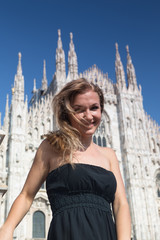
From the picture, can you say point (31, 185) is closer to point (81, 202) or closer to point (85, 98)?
point (81, 202)

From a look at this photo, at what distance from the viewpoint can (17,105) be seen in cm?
2003

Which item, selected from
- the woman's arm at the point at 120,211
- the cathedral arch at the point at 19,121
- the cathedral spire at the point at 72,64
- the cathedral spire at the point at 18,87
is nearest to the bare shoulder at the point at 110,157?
the woman's arm at the point at 120,211

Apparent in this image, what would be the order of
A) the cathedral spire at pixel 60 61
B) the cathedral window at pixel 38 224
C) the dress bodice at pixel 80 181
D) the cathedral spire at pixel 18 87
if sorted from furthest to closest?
the cathedral spire at pixel 60 61 → the cathedral spire at pixel 18 87 → the cathedral window at pixel 38 224 → the dress bodice at pixel 80 181

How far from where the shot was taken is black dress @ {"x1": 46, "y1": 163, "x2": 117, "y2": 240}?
1.54 m

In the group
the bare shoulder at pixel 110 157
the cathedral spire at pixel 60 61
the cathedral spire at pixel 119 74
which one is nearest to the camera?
the bare shoulder at pixel 110 157

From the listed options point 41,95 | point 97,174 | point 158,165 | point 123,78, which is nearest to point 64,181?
point 97,174

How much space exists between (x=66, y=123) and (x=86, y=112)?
5.5 inches

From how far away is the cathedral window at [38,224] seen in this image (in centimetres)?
1740

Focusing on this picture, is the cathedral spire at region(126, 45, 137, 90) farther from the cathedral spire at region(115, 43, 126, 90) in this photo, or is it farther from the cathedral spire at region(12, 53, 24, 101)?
the cathedral spire at region(12, 53, 24, 101)

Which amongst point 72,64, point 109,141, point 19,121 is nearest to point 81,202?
point 19,121

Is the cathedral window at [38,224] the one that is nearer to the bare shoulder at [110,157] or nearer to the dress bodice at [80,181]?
the bare shoulder at [110,157]

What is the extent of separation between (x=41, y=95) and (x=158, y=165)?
512 inches

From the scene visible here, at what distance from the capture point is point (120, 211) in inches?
68.6

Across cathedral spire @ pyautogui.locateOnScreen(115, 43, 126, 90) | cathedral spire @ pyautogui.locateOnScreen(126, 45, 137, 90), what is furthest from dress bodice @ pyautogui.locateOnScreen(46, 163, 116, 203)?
cathedral spire @ pyautogui.locateOnScreen(126, 45, 137, 90)
